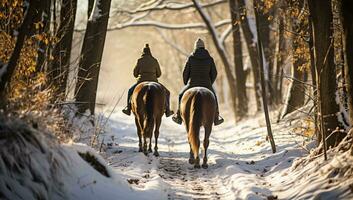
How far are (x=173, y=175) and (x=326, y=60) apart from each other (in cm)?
394

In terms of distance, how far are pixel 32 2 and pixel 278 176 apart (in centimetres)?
551

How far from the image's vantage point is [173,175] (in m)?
11.8

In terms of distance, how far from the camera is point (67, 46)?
52.3ft

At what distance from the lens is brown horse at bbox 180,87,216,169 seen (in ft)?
41.5

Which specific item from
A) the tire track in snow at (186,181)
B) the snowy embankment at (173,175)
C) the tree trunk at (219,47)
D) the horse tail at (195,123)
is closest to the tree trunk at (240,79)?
the tree trunk at (219,47)

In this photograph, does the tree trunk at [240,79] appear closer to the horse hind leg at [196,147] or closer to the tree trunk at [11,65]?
the horse hind leg at [196,147]

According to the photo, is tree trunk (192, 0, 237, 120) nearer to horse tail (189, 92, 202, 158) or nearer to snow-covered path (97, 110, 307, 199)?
snow-covered path (97, 110, 307, 199)

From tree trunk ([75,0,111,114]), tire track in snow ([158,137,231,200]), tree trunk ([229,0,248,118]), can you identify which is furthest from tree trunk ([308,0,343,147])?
tree trunk ([229,0,248,118])

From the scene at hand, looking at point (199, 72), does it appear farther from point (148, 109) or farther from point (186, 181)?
point (186, 181)

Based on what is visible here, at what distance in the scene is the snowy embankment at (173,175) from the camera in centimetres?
729

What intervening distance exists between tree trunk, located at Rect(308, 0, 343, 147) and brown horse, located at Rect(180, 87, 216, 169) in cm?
336

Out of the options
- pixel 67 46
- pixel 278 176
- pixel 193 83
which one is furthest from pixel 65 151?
pixel 67 46

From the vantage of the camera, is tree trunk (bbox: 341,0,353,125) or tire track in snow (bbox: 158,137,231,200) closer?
tree trunk (bbox: 341,0,353,125)

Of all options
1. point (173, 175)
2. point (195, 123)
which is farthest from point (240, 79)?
point (173, 175)
